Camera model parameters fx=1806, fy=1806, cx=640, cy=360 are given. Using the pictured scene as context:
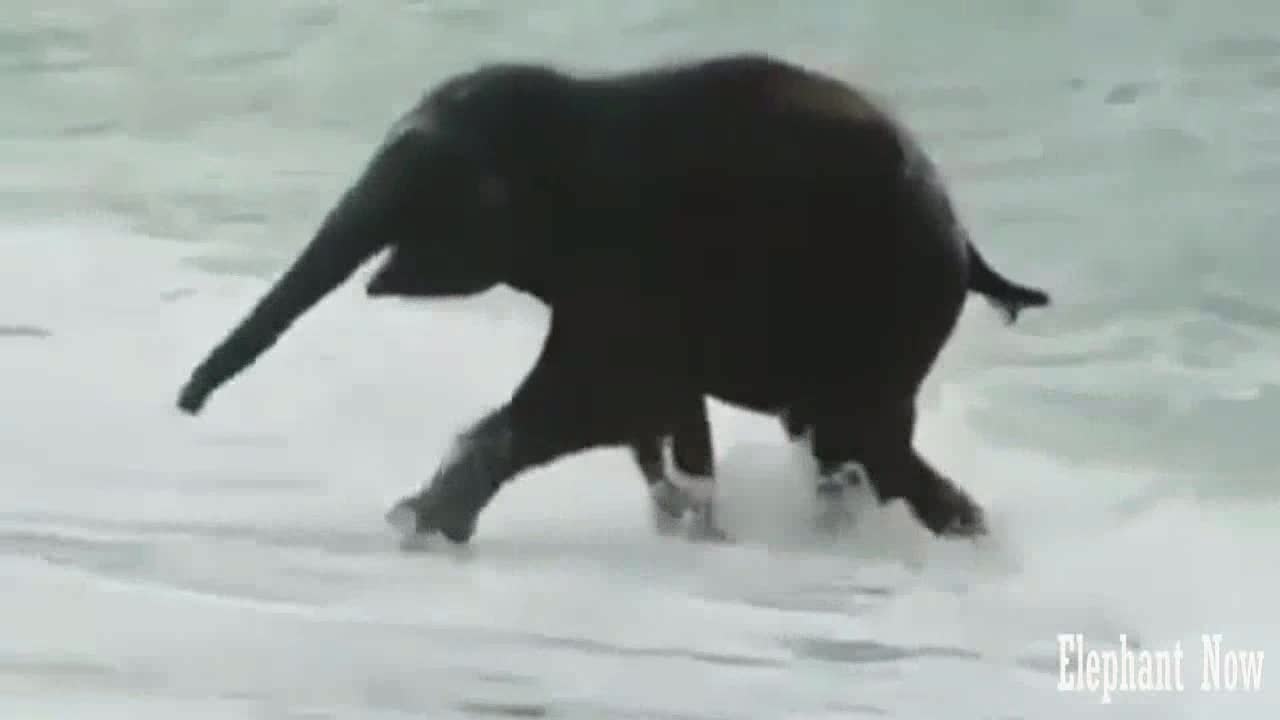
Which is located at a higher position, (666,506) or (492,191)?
(492,191)

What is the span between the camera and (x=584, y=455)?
0.77 meters

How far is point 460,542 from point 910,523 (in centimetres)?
19

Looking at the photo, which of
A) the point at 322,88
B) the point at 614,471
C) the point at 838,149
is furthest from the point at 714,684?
the point at 322,88

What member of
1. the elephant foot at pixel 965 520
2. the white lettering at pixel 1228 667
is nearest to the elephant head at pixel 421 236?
the elephant foot at pixel 965 520

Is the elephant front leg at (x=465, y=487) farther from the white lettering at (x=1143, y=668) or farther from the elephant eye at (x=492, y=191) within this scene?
the white lettering at (x=1143, y=668)

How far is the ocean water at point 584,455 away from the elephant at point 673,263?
0.02 meters

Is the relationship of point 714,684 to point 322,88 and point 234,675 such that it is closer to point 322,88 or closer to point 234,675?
point 234,675

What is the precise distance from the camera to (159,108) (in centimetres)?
88

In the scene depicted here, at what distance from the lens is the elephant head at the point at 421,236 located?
29.7 inches

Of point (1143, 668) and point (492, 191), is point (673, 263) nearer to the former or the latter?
point (492, 191)

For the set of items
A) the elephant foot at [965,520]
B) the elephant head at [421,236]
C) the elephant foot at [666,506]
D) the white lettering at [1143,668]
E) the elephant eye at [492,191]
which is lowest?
the elephant foot at [666,506]

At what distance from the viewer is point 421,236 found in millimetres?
753

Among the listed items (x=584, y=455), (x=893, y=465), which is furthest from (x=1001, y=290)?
(x=584, y=455)

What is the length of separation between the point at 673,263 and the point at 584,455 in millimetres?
93
